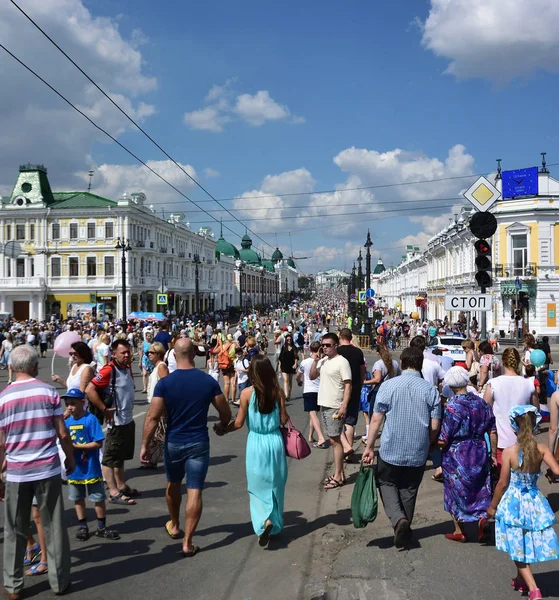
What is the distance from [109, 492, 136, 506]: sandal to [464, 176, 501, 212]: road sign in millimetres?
6515

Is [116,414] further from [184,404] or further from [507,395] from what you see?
[507,395]

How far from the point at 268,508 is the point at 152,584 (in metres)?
1.17

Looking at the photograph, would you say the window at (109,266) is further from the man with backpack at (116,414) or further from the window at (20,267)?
the man with backpack at (116,414)

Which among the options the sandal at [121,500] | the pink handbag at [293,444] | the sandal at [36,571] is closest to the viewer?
the sandal at [36,571]

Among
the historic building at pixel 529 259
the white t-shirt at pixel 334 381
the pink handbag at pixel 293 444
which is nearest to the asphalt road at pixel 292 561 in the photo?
the pink handbag at pixel 293 444

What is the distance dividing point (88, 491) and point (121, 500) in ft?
4.26

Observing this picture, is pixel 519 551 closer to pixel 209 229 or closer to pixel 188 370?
pixel 188 370

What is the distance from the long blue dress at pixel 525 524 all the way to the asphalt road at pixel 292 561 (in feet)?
1.49

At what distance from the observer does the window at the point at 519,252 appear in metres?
36.4

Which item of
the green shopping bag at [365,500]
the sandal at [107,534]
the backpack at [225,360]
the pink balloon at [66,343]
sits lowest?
the sandal at [107,534]

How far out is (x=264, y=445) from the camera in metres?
5.37

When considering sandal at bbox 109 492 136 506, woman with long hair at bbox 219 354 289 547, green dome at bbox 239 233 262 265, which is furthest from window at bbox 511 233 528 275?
green dome at bbox 239 233 262 265

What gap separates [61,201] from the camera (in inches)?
2264

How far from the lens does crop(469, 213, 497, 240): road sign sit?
8836 millimetres
